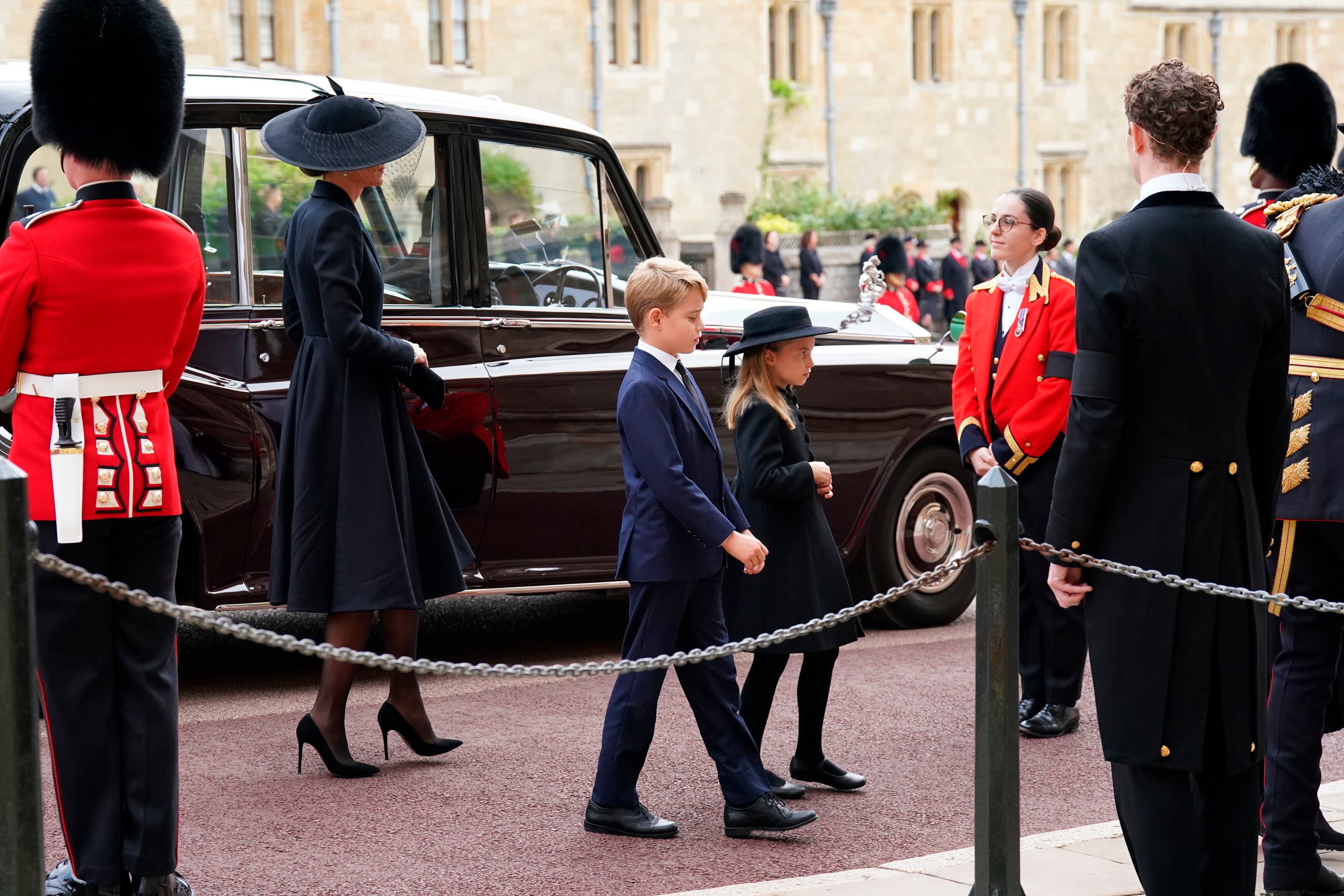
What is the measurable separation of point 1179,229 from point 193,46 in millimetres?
31879

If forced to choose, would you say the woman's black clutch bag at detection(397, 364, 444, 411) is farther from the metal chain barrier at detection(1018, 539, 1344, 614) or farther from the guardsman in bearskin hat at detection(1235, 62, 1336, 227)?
the guardsman in bearskin hat at detection(1235, 62, 1336, 227)

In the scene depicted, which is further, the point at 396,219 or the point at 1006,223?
the point at 396,219

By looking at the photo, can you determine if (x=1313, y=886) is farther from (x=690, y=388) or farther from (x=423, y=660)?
(x=423, y=660)

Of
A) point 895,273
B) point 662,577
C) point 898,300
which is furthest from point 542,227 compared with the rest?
point 895,273

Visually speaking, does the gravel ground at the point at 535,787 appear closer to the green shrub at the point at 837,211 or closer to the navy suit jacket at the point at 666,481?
the navy suit jacket at the point at 666,481

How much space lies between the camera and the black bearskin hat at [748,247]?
18203 millimetres

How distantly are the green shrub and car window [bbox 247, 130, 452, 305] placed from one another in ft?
87.9

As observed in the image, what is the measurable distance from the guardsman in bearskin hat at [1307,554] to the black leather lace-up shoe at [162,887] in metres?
2.74

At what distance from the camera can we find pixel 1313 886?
178 inches

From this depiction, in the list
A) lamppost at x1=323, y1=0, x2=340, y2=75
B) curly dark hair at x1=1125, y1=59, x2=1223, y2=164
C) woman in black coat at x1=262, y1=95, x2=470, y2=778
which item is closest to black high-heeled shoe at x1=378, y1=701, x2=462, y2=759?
woman in black coat at x1=262, y1=95, x2=470, y2=778

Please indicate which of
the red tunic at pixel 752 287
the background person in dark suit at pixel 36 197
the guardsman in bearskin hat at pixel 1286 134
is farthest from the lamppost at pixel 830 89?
the guardsman in bearskin hat at pixel 1286 134

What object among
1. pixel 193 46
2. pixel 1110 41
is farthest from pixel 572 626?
pixel 1110 41

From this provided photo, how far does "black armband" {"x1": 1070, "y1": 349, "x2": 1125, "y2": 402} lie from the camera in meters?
3.79

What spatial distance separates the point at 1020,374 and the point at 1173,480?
2569mm
